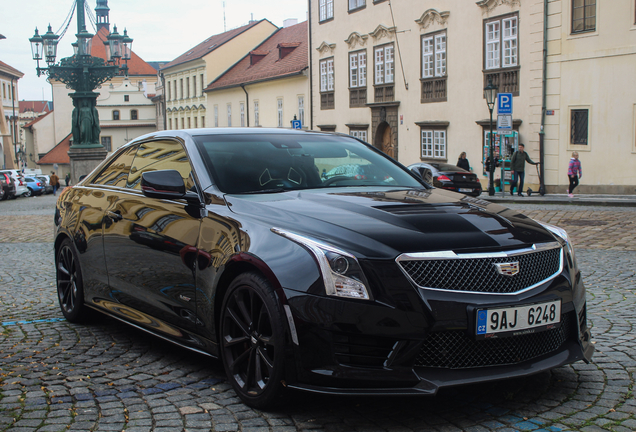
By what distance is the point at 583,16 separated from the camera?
983 inches

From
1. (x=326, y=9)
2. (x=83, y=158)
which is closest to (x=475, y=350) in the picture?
(x=83, y=158)

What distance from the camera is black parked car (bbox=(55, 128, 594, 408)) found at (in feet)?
11.1

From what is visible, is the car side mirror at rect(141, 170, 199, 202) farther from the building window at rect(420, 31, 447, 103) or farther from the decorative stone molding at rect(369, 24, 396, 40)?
the decorative stone molding at rect(369, 24, 396, 40)

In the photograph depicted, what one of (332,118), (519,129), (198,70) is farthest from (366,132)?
(198,70)

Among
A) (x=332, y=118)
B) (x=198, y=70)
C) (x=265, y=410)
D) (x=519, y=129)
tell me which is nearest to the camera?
(x=265, y=410)

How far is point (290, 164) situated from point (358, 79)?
35.4 metres

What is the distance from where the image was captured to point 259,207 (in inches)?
162

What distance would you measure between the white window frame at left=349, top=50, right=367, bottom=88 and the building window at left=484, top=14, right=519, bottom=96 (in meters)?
10.3

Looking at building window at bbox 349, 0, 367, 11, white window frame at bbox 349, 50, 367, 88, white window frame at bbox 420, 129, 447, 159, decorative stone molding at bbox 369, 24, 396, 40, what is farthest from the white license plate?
building window at bbox 349, 0, 367, 11

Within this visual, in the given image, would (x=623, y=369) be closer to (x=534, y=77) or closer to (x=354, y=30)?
(x=534, y=77)

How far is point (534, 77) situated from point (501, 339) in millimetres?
25003

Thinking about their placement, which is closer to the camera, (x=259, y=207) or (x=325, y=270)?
(x=325, y=270)

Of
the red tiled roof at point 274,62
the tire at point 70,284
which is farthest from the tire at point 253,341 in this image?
the red tiled roof at point 274,62

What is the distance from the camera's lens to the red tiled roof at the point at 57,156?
330ft
